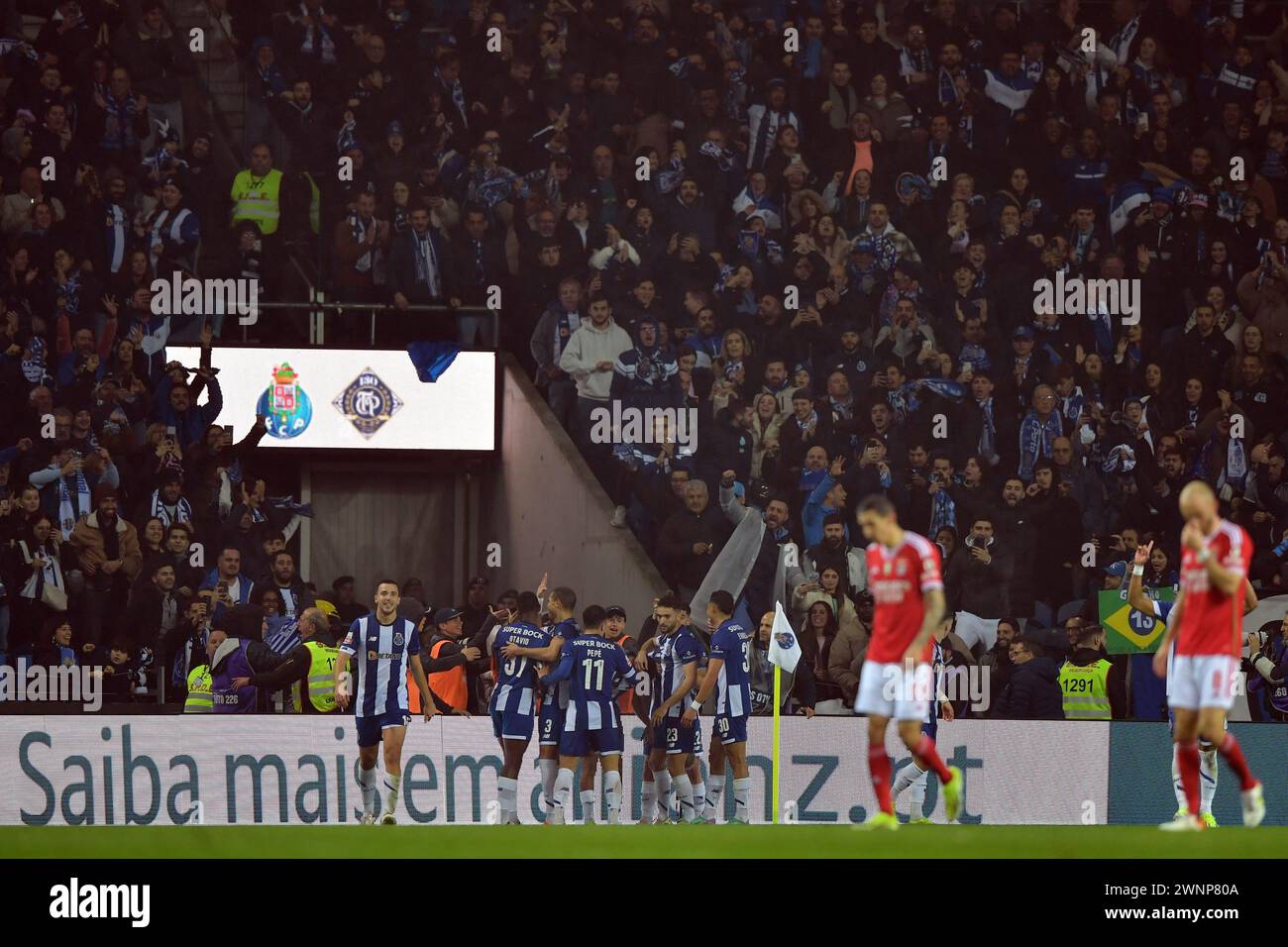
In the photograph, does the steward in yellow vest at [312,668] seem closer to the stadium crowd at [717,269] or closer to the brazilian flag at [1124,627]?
the stadium crowd at [717,269]

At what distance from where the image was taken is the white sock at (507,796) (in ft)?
55.6

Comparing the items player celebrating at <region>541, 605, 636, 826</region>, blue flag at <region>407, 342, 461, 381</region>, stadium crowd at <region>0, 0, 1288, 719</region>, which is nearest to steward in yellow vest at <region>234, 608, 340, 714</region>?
stadium crowd at <region>0, 0, 1288, 719</region>

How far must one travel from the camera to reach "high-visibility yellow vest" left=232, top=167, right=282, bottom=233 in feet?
73.8

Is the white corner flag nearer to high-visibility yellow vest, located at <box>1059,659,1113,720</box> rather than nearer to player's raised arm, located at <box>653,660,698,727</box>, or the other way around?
player's raised arm, located at <box>653,660,698,727</box>

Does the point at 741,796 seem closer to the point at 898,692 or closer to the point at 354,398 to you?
the point at 898,692

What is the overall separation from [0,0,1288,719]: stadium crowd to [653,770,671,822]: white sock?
1744mm

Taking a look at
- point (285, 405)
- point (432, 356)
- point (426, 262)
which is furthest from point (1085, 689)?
point (285, 405)

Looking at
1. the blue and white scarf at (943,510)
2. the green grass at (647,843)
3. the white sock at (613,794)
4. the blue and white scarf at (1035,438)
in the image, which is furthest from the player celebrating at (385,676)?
the blue and white scarf at (1035,438)

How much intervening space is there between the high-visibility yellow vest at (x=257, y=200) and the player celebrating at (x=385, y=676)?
322 inches

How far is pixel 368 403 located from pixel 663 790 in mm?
6739

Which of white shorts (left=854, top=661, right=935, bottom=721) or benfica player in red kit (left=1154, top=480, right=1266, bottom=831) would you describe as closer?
white shorts (left=854, top=661, right=935, bottom=721)

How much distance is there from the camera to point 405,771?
59.2ft
